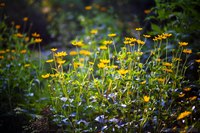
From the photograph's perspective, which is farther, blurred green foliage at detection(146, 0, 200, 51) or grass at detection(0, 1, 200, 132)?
blurred green foliage at detection(146, 0, 200, 51)

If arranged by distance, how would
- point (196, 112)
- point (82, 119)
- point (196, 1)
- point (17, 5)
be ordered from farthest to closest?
point (17, 5) → point (196, 1) → point (82, 119) → point (196, 112)

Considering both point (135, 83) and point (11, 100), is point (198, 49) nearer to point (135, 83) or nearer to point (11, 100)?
point (135, 83)

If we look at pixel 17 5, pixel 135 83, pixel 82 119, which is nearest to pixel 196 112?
pixel 135 83

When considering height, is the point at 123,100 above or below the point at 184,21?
below

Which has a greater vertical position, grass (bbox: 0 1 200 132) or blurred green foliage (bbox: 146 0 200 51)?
blurred green foliage (bbox: 146 0 200 51)

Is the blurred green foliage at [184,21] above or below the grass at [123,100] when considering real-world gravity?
above

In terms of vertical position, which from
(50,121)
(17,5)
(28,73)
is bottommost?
(50,121)

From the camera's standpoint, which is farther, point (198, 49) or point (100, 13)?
point (100, 13)

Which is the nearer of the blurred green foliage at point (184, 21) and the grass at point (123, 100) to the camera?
the grass at point (123, 100)

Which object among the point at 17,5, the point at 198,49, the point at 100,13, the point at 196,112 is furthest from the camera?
the point at 100,13

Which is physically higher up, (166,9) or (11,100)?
(166,9)

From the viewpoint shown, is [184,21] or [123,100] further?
[184,21]
